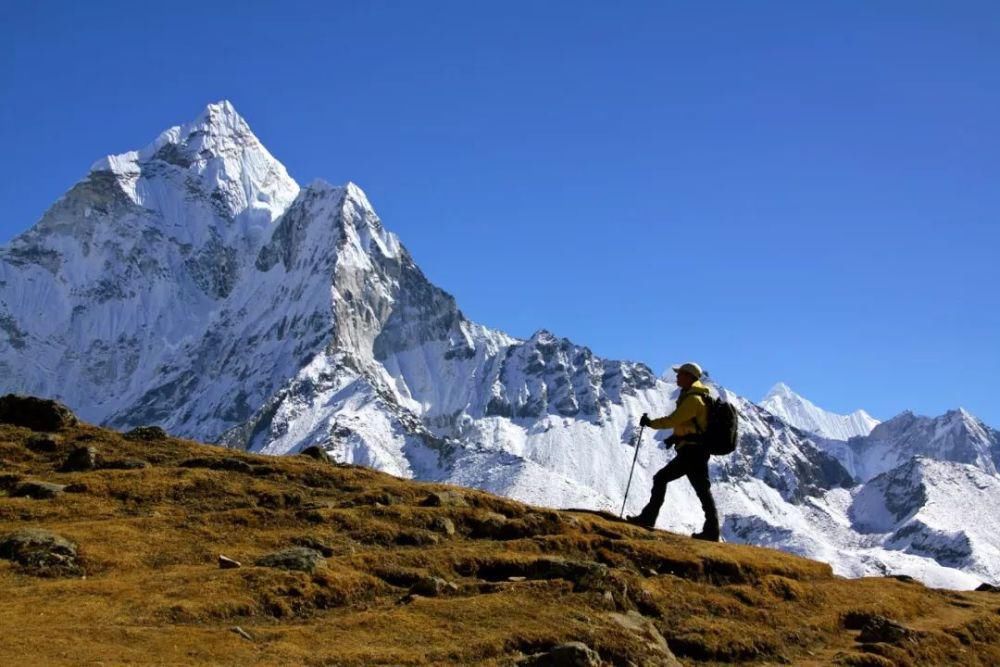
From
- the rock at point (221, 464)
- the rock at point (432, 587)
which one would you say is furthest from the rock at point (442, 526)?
the rock at point (221, 464)

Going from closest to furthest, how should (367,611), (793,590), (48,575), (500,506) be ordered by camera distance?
(367,611)
(48,575)
(793,590)
(500,506)

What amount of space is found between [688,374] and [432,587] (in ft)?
33.5

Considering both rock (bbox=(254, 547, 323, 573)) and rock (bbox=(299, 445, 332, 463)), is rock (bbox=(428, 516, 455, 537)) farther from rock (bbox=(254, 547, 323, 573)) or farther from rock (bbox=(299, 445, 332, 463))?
rock (bbox=(299, 445, 332, 463))

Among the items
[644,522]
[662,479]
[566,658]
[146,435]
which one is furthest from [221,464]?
[566,658]

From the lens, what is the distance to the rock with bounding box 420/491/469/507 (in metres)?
36.3

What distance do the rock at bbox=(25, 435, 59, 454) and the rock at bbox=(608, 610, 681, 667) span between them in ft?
82.0

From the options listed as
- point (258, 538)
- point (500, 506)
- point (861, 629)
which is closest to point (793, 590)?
point (861, 629)

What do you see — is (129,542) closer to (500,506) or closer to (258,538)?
(258,538)

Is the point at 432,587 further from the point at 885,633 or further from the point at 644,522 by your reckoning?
the point at 885,633

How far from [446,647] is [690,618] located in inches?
264

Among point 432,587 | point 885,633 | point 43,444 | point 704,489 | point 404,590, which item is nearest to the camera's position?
point 432,587

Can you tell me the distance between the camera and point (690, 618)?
2748 centimetres

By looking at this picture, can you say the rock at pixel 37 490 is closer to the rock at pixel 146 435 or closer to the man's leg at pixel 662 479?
the rock at pixel 146 435

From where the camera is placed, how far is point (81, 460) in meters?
40.3
